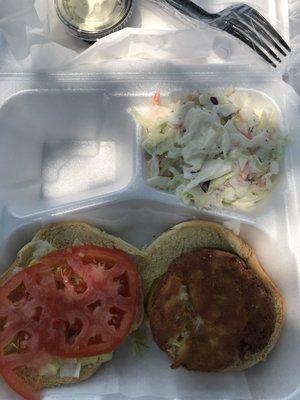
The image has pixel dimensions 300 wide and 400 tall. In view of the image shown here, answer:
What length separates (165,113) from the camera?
2.01 m

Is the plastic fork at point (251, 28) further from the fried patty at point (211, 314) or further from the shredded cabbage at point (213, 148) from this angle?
the fried patty at point (211, 314)

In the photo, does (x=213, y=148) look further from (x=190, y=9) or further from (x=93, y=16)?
(x=93, y=16)

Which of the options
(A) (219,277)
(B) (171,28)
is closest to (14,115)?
(B) (171,28)

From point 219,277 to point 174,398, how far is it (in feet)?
1.31

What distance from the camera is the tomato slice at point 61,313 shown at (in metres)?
1.72

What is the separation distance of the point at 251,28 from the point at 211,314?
3.49ft

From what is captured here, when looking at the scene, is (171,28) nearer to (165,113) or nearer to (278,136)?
(165,113)

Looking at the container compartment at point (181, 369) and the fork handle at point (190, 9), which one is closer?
the container compartment at point (181, 369)

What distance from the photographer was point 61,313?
173 centimetres

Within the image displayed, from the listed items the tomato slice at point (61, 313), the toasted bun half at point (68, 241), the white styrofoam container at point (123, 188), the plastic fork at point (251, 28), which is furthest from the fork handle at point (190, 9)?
the tomato slice at point (61, 313)

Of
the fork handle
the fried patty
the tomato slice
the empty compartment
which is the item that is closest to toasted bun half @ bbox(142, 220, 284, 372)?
the fried patty

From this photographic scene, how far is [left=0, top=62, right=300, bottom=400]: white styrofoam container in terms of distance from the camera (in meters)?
1.79

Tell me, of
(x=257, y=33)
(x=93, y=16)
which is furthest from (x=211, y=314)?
(x=93, y=16)

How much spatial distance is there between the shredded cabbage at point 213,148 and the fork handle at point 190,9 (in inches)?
13.2
